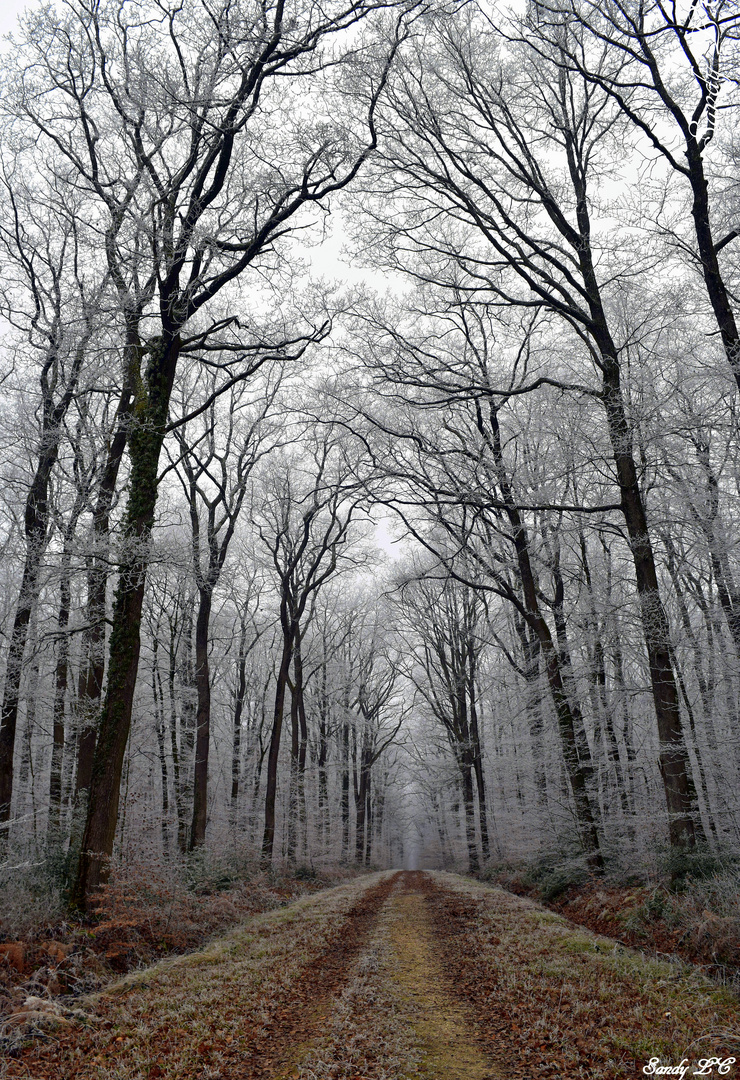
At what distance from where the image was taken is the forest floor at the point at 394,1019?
171 inches

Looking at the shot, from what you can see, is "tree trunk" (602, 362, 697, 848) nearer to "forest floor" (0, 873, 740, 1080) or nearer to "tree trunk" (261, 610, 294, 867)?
"forest floor" (0, 873, 740, 1080)

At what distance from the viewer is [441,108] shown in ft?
36.8

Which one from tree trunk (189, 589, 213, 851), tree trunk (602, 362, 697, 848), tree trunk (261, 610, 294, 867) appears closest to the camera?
tree trunk (602, 362, 697, 848)

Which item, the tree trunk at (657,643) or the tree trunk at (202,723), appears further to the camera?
the tree trunk at (202,723)

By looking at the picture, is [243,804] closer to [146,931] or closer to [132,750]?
[132,750]

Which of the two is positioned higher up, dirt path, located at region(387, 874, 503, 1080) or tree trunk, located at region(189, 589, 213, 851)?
tree trunk, located at region(189, 589, 213, 851)

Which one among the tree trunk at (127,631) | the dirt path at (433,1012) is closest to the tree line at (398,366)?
the tree trunk at (127,631)

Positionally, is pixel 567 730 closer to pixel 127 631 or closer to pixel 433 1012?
pixel 433 1012

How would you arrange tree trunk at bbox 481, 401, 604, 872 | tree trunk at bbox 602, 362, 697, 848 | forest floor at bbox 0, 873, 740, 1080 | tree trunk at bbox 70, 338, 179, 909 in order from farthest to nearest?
tree trunk at bbox 481, 401, 604, 872 → tree trunk at bbox 602, 362, 697, 848 → tree trunk at bbox 70, 338, 179, 909 → forest floor at bbox 0, 873, 740, 1080

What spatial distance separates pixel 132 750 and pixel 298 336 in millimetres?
12069

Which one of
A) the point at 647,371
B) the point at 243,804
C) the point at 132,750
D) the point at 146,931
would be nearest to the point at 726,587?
the point at 647,371

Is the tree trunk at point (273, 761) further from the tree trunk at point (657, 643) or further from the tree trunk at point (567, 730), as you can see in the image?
the tree trunk at point (657, 643)

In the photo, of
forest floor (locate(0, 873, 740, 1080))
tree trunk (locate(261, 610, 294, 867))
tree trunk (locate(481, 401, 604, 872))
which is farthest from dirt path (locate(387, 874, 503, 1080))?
tree trunk (locate(261, 610, 294, 867))

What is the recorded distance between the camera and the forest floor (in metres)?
4.35
